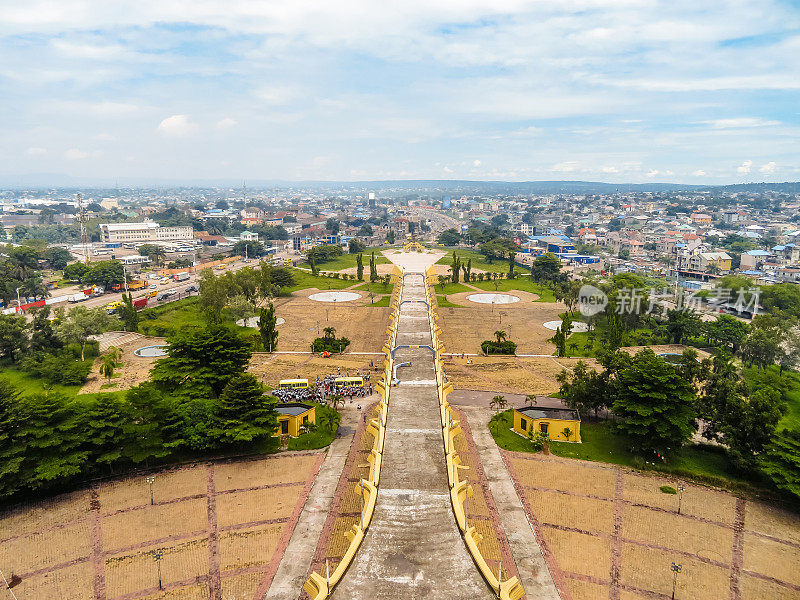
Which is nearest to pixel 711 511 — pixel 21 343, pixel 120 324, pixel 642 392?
pixel 642 392

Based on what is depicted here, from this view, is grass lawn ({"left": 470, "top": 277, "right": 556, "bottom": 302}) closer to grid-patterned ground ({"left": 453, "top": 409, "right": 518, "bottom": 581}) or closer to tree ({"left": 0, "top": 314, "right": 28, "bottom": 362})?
grid-patterned ground ({"left": 453, "top": 409, "right": 518, "bottom": 581})

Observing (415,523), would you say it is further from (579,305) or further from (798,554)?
(579,305)

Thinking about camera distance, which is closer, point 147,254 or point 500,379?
point 500,379

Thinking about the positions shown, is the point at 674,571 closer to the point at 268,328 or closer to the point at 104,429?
the point at 104,429

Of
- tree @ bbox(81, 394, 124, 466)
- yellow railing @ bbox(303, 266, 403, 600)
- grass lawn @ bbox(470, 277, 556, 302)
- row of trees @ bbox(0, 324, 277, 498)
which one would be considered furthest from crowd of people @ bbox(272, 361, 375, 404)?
grass lawn @ bbox(470, 277, 556, 302)

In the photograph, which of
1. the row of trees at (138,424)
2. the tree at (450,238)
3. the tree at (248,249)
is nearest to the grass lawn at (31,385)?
the row of trees at (138,424)

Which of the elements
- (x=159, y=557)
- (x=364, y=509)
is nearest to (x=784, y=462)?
(x=364, y=509)
